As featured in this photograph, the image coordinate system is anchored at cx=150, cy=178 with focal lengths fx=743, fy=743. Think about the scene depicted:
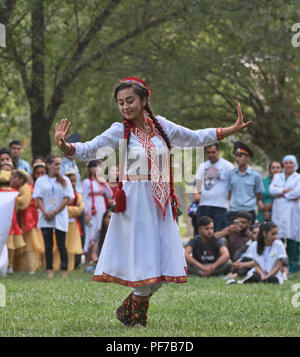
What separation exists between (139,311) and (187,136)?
1.54 metres

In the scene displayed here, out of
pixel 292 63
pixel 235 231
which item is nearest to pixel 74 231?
pixel 235 231

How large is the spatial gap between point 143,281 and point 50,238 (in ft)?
18.4

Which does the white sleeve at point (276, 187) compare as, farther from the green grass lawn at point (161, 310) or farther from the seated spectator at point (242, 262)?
the green grass lawn at point (161, 310)

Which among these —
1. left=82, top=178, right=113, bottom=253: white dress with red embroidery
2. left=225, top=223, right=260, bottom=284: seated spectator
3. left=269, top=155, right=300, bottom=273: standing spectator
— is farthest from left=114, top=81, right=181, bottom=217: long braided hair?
left=82, top=178, right=113, bottom=253: white dress with red embroidery

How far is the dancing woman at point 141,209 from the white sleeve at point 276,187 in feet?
22.0

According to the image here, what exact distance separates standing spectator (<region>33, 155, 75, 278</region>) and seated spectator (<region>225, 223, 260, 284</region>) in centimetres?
260

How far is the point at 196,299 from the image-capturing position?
8.42 meters

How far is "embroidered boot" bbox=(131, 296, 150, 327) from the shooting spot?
20.5 ft

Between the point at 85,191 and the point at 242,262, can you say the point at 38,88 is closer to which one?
the point at 85,191

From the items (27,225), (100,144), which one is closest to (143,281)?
(100,144)

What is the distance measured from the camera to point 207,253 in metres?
11.5
